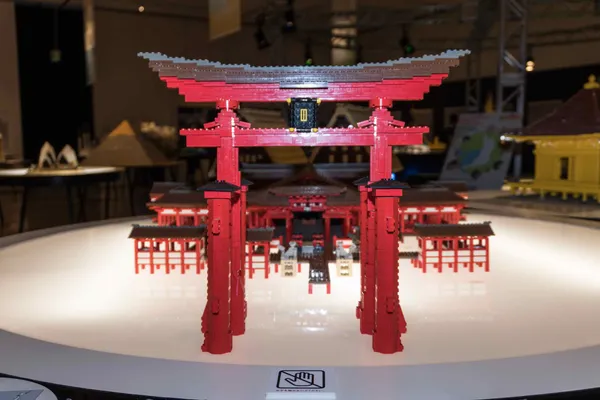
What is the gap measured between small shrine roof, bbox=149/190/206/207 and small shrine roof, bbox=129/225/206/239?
130 centimetres

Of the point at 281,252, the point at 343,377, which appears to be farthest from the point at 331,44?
the point at 343,377

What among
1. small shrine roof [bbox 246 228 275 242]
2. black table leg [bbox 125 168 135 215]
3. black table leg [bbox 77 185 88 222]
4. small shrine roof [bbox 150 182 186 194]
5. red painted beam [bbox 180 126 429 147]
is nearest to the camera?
red painted beam [bbox 180 126 429 147]

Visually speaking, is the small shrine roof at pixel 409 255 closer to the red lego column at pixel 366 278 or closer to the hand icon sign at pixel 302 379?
the red lego column at pixel 366 278

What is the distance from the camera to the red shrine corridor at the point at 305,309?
3854 millimetres

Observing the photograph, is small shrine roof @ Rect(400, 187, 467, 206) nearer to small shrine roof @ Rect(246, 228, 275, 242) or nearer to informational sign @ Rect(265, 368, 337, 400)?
small shrine roof @ Rect(246, 228, 275, 242)

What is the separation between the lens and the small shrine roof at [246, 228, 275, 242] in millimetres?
6229

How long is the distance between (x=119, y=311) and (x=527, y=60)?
41.7 feet

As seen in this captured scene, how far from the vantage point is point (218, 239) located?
386 centimetres

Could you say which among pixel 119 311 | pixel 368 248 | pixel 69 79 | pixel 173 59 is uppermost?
pixel 69 79

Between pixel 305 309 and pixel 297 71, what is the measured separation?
6.74 ft

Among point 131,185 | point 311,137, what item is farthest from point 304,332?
point 131,185

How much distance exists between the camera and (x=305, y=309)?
4.89m

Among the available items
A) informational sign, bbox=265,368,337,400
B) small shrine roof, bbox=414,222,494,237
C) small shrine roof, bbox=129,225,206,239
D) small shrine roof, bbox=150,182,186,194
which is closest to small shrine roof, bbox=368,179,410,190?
informational sign, bbox=265,368,337,400

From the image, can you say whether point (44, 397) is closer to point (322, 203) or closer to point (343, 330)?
point (343, 330)
